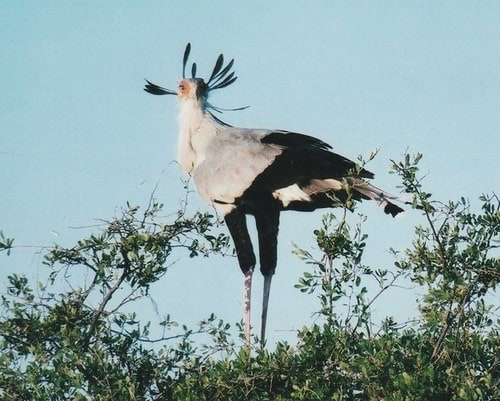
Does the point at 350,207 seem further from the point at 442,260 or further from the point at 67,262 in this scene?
the point at 67,262

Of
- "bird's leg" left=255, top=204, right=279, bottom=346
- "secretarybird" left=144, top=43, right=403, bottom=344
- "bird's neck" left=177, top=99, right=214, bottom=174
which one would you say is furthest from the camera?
"bird's neck" left=177, top=99, right=214, bottom=174

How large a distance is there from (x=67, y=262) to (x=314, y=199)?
170cm

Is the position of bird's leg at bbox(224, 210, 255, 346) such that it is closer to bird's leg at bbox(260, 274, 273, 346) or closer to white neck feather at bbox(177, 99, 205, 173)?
bird's leg at bbox(260, 274, 273, 346)

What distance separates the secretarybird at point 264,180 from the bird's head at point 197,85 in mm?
465

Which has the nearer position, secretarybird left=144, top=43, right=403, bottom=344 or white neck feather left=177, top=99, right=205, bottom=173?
secretarybird left=144, top=43, right=403, bottom=344

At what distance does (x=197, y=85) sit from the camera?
7.63m

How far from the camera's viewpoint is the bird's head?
25.0 ft

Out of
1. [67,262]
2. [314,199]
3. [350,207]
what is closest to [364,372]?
[350,207]

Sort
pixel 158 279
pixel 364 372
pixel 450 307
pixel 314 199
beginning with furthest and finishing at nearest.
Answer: pixel 314 199 → pixel 158 279 → pixel 450 307 → pixel 364 372

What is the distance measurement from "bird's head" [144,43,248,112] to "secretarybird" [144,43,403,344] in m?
0.46

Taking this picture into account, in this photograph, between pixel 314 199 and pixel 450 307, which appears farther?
pixel 314 199

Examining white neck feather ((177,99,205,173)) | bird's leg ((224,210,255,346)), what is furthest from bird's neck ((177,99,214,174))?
bird's leg ((224,210,255,346))

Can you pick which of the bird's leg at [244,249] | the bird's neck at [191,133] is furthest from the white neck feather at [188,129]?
the bird's leg at [244,249]

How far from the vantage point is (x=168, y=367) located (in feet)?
16.2
